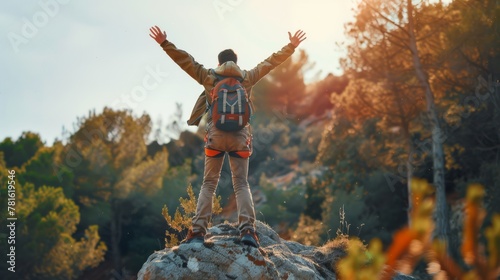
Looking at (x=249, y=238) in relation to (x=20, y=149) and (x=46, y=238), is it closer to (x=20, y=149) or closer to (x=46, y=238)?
(x=46, y=238)

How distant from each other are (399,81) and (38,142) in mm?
22688

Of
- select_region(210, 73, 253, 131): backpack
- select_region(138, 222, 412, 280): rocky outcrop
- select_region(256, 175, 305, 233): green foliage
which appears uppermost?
select_region(256, 175, 305, 233): green foliage

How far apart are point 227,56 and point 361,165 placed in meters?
19.9

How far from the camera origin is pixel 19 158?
3612 centimetres

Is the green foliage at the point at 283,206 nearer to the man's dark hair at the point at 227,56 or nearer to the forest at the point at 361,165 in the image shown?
the forest at the point at 361,165

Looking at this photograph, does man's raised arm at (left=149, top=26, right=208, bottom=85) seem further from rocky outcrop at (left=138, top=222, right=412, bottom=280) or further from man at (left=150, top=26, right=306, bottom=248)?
rocky outcrop at (left=138, top=222, right=412, bottom=280)

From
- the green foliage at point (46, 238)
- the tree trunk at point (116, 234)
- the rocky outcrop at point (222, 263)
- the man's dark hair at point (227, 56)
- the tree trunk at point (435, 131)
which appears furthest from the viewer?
the tree trunk at point (116, 234)

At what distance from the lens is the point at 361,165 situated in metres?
26.5

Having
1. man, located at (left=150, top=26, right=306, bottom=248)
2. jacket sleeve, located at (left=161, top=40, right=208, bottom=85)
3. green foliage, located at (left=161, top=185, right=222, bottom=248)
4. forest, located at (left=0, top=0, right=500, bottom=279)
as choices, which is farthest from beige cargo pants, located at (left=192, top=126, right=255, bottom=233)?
forest, located at (left=0, top=0, right=500, bottom=279)

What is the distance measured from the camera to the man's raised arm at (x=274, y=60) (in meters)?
7.36

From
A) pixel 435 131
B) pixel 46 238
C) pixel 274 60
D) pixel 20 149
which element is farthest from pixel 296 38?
pixel 20 149

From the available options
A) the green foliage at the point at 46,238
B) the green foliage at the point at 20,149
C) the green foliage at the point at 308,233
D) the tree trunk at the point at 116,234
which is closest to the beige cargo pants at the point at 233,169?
the green foliage at the point at 308,233

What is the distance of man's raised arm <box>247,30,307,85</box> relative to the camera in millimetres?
Result: 7355

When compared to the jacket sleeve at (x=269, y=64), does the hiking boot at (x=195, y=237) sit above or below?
below
